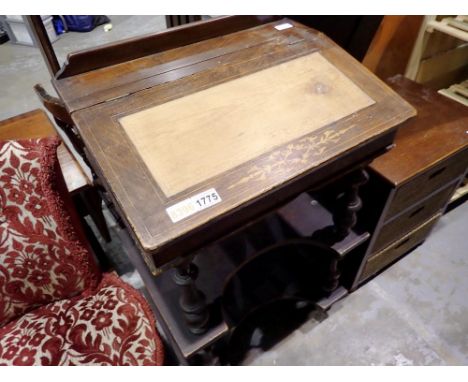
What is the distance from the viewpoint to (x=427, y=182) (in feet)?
3.85

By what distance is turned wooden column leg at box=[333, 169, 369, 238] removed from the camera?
0.97m

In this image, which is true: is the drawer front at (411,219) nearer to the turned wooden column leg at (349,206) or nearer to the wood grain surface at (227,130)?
the turned wooden column leg at (349,206)

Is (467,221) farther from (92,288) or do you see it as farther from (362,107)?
(92,288)

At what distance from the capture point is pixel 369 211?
1.19 m

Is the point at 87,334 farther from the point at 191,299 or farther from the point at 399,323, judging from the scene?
the point at 399,323

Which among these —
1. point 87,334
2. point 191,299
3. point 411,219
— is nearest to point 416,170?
point 411,219

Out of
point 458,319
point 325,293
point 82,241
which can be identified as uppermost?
point 82,241

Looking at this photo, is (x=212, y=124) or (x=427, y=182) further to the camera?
(x=427, y=182)

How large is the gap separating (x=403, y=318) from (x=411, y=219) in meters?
0.43

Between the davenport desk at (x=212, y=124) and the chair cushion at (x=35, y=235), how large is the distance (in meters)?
0.19

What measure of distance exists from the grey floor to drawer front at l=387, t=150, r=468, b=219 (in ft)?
1.62

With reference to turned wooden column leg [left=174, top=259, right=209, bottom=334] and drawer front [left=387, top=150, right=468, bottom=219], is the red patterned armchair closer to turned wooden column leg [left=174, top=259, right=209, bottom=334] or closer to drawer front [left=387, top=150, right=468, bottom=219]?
turned wooden column leg [left=174, top=259, right=209, bottom=334]
